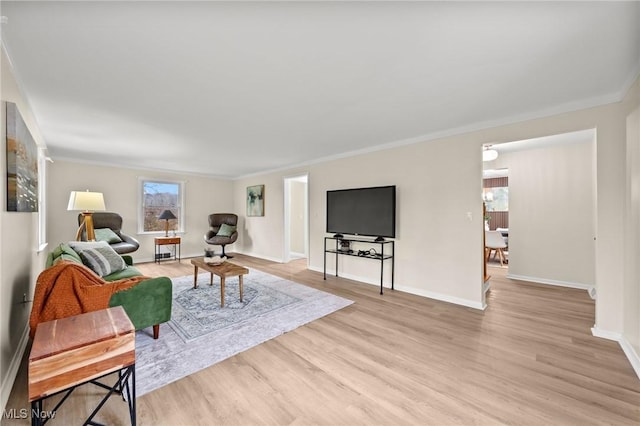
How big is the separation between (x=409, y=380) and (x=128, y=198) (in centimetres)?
665

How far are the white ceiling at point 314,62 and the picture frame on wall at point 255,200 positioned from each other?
341 centimetres

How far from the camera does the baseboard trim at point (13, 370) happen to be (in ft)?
5.20

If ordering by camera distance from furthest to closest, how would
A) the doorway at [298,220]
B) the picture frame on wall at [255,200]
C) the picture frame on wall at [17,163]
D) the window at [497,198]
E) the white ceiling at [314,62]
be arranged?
the window at [497,198] < the doorway at [298,220] < the picture frame on wall at [255,200] < the picture frame on wall at [17,163] < the white ceiling at [314,62]

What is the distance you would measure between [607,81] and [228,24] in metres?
3.07

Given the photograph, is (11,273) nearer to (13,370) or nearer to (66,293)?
(66,293)

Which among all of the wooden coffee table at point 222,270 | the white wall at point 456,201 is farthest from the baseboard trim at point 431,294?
the wooden coffee table at point 222,270

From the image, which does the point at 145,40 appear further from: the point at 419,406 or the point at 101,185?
the point at 101,185

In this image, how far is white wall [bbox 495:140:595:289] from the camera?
4.12m

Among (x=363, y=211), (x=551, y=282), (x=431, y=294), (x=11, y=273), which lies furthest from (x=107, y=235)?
(x=551, y=282)

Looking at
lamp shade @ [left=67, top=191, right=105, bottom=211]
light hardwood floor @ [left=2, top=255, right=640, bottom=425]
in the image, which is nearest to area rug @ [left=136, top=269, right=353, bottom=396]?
light hardwood floor @ [left=2, top=255, right=640, bottom=425]

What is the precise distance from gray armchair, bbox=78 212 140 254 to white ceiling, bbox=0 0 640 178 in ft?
7.24

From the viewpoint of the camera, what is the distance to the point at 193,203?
6.91 meters

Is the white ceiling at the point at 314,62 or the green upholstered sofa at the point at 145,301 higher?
the white ceiling at the point at 314,62

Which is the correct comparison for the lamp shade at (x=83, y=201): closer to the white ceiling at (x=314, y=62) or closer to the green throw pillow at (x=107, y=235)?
the white ceiling at (x=314, y=62)
